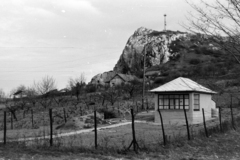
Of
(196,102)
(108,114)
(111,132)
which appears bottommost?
(108,114)

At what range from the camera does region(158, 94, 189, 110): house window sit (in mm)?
24016

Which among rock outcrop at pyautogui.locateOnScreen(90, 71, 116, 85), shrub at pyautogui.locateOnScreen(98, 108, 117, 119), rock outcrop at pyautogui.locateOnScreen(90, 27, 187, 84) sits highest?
rock outcrop at pyautogui.locateOnScreen(90, 27, 187, 84)

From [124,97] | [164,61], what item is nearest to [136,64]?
[164,61]

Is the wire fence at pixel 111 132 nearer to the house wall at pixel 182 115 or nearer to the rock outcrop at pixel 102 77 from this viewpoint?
the house wall at pixel 182 115

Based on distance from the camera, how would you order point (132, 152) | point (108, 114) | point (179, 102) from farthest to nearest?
point (108, 114) → point (179, 102) → point (132, 152)

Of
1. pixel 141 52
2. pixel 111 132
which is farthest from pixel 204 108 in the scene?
pixel 141 52

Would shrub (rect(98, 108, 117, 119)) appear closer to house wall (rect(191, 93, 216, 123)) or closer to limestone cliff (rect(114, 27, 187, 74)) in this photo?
house wall (rect(191, 93, 216, 123))

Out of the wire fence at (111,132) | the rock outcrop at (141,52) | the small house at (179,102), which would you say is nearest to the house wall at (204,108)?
the small house at (179,102)

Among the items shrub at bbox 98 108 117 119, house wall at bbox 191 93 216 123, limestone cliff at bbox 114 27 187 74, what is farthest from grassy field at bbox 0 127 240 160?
limestone cliff at bbox 114 27 187 74

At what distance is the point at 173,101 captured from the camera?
80.3 feet

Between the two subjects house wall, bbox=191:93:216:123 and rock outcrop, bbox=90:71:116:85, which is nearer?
house wall, bbox=191:93:216:123

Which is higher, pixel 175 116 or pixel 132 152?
pixel 132 152

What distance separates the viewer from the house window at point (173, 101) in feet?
78.8

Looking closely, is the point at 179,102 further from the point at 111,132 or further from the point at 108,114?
the point at 111,132
